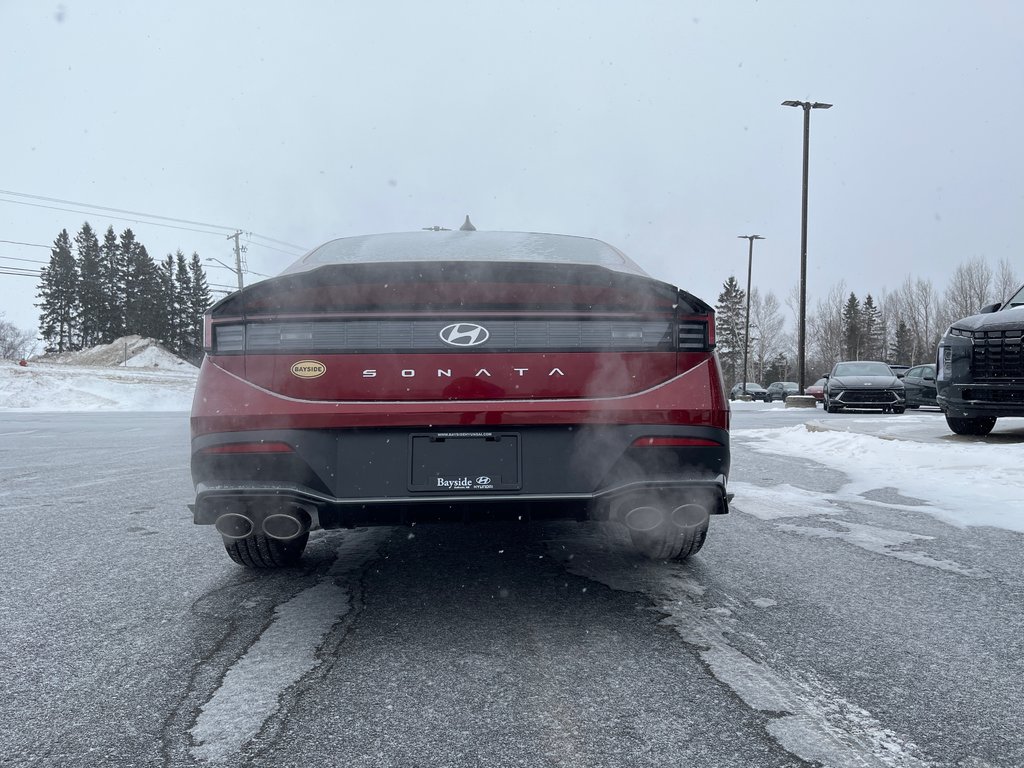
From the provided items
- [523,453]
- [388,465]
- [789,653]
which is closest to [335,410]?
[388,465]

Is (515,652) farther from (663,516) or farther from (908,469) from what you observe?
(908,469)

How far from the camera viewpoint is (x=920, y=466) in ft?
23.0

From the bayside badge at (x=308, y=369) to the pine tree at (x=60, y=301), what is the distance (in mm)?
81674

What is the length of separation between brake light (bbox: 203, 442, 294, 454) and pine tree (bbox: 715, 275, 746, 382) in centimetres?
8021

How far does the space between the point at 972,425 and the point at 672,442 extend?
24.8ft

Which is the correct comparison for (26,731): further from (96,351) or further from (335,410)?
(96,351)

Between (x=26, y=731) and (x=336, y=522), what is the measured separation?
1045 mm

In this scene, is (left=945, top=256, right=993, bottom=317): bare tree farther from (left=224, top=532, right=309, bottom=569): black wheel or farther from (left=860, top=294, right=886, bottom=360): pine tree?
(left=224, top=532, right=309, bottom=569): black wheel

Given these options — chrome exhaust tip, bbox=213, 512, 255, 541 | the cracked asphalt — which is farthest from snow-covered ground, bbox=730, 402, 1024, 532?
chrome exhaust tip, bbox=213, 512, 255, 541

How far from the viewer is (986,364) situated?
293 inches

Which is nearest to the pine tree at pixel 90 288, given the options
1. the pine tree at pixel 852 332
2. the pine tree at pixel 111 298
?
the pine tree at pixel 111 298

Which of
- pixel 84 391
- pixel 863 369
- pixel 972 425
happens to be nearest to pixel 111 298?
pixel 84 391

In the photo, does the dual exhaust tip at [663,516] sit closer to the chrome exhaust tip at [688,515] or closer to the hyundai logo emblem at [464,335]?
the chrome exhaust tip at [688,515]

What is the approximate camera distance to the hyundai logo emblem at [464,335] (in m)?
2.58
